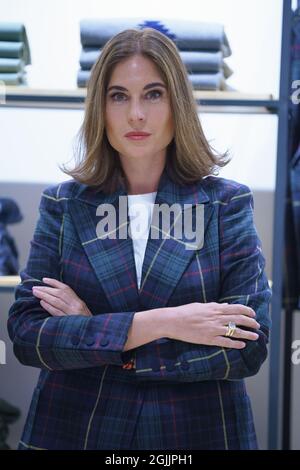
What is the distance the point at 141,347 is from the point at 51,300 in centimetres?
21

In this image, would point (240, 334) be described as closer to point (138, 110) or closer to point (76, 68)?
point (138, 110)

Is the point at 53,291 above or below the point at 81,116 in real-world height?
below

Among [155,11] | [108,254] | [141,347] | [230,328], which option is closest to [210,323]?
[230,328]

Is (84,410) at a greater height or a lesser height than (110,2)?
lesser

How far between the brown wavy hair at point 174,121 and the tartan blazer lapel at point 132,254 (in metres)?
0.03

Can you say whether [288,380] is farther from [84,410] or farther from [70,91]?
[70,91]

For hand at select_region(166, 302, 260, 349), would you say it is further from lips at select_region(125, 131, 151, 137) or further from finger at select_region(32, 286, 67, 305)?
lips at select_region(125, 131, 151, 137)

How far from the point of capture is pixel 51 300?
1519 millimetres

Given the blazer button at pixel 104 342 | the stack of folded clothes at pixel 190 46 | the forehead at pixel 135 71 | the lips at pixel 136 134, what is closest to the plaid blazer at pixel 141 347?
the blazer button at pixel 104 342

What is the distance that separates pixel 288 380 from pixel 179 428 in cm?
51

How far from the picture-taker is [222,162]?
1.61 metres

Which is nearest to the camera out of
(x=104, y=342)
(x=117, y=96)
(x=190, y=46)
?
(x=104, y=342)

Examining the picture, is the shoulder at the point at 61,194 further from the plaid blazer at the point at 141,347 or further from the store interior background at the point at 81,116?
the store interior background at the point at 81,116
